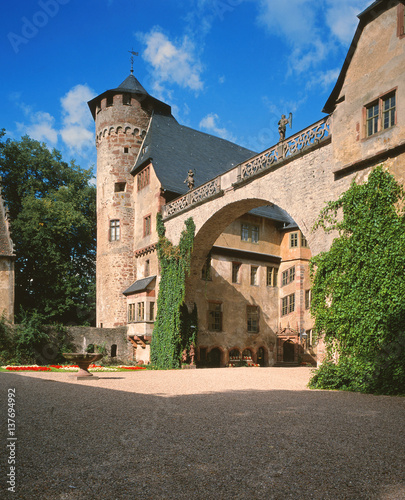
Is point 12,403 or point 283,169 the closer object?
point 12,403

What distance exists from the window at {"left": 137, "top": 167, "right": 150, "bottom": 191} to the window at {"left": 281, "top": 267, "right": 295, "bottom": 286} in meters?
10.3

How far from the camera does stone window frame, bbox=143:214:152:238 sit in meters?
26.0

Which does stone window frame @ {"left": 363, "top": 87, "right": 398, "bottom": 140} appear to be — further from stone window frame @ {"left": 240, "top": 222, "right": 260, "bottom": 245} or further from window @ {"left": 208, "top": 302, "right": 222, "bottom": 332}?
window @ {"left": 208, "top": 302, "right": 222, "bottom": 332}

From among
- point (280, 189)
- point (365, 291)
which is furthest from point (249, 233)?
point (365, 291)

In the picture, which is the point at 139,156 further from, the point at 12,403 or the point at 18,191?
the point at 12,403

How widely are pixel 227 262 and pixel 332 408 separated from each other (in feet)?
62.9

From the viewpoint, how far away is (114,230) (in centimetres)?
2841

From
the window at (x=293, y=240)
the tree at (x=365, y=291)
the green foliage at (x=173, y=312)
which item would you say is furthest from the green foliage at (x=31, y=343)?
the tree at (x=365, y=291)

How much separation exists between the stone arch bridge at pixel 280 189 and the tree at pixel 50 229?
443 inches

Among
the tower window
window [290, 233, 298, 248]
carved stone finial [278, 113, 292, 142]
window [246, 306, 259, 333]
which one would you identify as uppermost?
the tower window

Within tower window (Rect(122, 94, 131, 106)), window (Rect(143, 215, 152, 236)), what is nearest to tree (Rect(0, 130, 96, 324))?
window (Rect(143, 215, 152, 236))

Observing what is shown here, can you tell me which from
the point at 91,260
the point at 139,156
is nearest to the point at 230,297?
the point at 139,156

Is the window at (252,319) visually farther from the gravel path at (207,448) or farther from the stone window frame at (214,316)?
the gravel path at (207,448)

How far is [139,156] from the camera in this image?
28.8 meters
